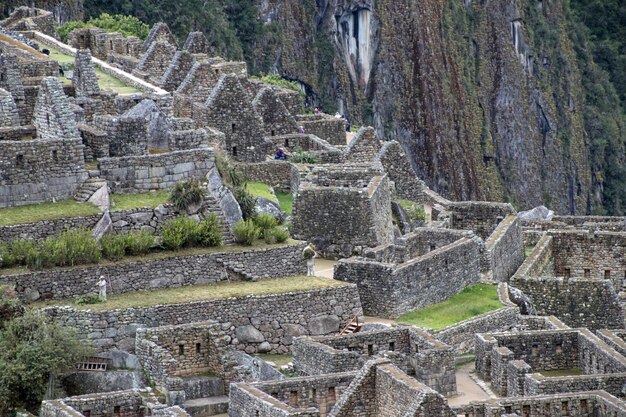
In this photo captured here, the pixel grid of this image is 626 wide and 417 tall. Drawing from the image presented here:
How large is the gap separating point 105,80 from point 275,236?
34.8 feet

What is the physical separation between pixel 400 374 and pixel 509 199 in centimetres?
16029

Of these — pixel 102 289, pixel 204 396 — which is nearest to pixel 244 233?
pixel 102 289

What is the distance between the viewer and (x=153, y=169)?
143 ft

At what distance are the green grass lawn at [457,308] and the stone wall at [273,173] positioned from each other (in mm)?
5973

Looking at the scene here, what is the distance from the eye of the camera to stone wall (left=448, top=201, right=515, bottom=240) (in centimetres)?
5559

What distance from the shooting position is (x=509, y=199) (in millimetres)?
197875

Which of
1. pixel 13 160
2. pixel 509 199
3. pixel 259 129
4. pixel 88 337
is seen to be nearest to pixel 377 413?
pixel 88 337

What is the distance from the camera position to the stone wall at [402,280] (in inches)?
1757

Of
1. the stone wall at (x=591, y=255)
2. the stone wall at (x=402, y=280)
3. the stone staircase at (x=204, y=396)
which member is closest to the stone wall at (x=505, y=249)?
the stone wall at (x=591, y=255)

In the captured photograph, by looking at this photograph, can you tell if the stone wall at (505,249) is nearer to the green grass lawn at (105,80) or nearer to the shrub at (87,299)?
the green grass lawn at (105,80)

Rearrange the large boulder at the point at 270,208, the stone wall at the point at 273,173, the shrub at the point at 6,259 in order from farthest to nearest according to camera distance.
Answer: the stone wall at the point at 273,173 < the large boulder at the point at 270,208 < the shrub at the point at 6,259

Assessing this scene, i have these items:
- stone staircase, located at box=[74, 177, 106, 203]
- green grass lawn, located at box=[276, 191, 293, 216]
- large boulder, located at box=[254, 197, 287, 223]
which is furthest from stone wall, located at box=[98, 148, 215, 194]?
green grass lawn, located at box=[276, 191, 293, 216]

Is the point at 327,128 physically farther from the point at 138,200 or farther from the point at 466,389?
the point at 466,389

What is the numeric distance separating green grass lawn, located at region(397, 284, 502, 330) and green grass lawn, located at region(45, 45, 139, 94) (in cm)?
871
